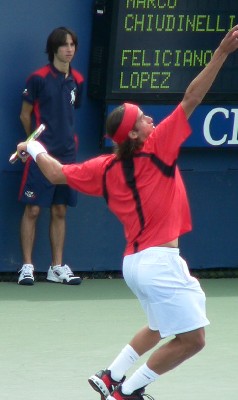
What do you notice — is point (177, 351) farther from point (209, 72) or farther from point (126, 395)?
point (209, 72)

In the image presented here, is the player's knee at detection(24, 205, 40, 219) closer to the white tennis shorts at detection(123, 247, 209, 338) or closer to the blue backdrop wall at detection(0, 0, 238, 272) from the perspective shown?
the blue backdrop wall at detection(0, 0, 238, 272)

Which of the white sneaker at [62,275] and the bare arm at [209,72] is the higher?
the bare arm at [209,72]

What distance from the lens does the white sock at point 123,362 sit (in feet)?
21.3

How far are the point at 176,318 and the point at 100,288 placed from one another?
13.0ft

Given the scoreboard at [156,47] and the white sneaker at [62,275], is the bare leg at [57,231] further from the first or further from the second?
the scoreboard at [156,47]

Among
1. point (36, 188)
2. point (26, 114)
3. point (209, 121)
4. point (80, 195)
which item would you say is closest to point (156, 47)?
point (209, 121)

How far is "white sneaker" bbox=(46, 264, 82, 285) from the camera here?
32.7 ft

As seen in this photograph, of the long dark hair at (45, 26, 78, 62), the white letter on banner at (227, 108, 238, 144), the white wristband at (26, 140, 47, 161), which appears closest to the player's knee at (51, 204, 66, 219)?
the long dark hair at (45, 26, 78, 62)

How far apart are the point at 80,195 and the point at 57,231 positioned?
440 millimetres

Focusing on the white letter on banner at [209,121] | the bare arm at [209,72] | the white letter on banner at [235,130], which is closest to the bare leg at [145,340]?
the bare arm at [209,72]

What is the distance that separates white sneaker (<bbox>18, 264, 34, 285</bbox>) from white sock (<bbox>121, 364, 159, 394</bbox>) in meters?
3.52

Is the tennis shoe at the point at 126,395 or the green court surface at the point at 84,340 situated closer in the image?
the tennis shoe at the point at 126,395

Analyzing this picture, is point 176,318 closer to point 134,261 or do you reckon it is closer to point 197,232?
point 134,261

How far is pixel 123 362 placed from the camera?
257 inches
